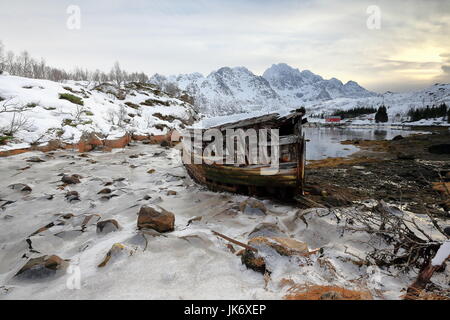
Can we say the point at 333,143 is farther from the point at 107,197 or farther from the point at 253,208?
the point at 107,197

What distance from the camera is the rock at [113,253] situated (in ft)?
9.99

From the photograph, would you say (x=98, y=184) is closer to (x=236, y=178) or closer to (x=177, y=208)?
(x=177, y=208)

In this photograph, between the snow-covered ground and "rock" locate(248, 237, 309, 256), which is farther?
"rock" locate(248, 237, 309, 256)

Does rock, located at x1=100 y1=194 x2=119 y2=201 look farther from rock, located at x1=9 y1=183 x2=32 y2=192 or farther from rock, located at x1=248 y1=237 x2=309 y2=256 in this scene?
rock, located at x1=248 y1=237 x2=309 y2=256

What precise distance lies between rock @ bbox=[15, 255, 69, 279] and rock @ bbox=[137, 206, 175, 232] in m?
1.35

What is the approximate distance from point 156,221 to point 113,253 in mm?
998

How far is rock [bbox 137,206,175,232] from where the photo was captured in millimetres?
4070

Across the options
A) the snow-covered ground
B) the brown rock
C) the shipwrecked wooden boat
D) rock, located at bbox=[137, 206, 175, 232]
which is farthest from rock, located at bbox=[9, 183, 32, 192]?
the brown rock

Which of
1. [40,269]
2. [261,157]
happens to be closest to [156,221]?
[40,269]

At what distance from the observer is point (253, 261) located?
291cm

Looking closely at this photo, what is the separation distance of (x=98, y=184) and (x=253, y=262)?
Answer: 258 inches

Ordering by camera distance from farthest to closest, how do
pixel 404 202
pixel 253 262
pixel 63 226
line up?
pixel 404 202, pixel 63 226, pixel 253 262
